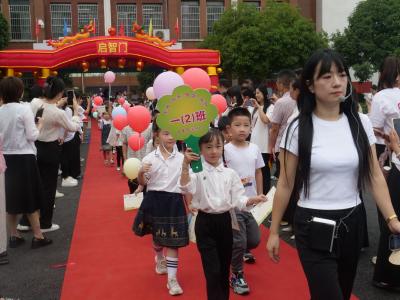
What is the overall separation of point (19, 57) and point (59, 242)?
32.2ft

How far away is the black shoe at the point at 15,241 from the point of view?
4691 mm

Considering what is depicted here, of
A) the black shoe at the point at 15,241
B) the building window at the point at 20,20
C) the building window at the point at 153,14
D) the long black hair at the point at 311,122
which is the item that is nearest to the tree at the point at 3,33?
the building window at the point at 20,20

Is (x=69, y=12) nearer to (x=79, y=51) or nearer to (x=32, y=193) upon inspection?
(x=79, y=51)

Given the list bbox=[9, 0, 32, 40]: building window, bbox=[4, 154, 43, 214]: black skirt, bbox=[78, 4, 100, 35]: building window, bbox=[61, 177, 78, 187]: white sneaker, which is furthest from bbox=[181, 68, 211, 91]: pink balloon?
bbox=[9, 0, 32, 40]: building window

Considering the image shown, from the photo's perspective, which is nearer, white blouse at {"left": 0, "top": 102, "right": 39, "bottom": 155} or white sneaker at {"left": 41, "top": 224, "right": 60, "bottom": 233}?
white blouse at {"left": 0, "top": 102, "right": 39, "bottom": 155}

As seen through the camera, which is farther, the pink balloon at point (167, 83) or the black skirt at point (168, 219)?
the black skirt at point (168, 219)

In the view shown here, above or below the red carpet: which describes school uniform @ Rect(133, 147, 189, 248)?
above

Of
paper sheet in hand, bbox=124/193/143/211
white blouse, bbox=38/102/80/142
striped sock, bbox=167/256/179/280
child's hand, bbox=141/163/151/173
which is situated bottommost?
paper sheet in hand, bbox=124/193/143/211

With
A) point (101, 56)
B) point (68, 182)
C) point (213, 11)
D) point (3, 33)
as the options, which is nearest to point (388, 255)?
point (68, 182)

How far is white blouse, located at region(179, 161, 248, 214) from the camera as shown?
9.50ft

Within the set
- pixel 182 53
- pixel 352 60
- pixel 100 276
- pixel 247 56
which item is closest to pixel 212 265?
pixel 100 276

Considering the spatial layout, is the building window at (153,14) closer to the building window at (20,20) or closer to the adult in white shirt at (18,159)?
the building window at (20,20)

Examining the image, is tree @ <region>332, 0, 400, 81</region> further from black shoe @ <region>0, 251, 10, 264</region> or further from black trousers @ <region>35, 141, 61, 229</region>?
black shoe @ <region>0, 251, 10, 264</region>

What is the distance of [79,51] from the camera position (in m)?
13.7
